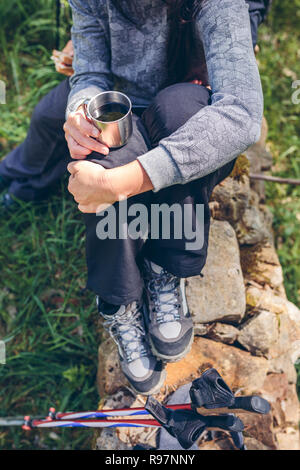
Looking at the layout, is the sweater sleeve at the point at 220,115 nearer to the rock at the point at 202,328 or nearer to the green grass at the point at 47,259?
the rock at the point at 202,328

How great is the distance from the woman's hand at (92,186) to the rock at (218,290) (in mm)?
862

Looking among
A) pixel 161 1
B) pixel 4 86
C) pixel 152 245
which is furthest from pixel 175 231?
pixel 4 86

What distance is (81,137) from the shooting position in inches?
66.1

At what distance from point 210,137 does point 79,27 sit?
95 centimetres

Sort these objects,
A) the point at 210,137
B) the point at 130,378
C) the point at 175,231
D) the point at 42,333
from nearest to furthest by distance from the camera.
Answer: the point at 210,137 < the point at 175,231 < the point at 130,378 < the point at 42,333

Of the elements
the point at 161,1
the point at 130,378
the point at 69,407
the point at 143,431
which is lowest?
the point at 69,407

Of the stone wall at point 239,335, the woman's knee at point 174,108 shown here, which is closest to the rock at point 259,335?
the stone wall at point 239,335

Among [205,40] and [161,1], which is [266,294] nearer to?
[205,40]

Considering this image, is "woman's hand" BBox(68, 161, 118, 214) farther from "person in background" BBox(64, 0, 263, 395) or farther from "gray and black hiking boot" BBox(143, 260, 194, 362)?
"gray and black hiking boot" BBox(143, 260, 194, 362)

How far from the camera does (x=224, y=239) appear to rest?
2430 mm

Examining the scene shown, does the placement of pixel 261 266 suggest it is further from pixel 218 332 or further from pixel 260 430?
pixel 260 430

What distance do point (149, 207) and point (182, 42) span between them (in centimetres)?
80

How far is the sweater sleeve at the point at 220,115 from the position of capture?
5.07ft

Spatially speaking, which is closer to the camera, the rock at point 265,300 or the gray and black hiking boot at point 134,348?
the gray and black hiking boot at point 134,348
